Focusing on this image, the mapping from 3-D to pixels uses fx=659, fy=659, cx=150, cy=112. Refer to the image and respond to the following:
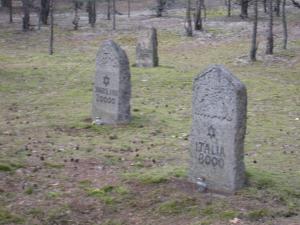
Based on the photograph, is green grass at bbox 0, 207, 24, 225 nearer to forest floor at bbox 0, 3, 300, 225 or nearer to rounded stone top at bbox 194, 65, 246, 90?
forest floor at bbox 0, 3, 300, 225

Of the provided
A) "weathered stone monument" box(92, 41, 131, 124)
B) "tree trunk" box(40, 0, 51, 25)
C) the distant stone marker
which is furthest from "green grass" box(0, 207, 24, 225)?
"tree trunk" box(40, 0, 51, 25)

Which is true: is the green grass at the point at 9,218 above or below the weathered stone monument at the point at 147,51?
below

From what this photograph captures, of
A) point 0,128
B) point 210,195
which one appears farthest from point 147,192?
point 0,128

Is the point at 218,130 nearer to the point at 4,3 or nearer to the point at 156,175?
the point at 156,175

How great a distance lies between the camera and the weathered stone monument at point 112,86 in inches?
488

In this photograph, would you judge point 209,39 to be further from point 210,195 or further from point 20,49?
point 210,195

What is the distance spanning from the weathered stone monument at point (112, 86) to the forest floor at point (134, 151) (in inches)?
12.8

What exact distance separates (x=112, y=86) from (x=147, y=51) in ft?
28.4

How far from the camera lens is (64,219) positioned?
7.45 metres

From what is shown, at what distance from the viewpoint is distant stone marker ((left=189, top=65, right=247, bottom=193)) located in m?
8.02

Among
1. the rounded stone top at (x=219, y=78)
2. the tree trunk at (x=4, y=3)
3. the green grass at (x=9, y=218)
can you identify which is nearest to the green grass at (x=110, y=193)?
the green grass at (x=9, y=218)

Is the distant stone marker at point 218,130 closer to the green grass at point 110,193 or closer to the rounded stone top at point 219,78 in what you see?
the rounded stone top at point 219,78

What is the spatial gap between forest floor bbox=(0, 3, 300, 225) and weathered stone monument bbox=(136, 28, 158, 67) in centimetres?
57

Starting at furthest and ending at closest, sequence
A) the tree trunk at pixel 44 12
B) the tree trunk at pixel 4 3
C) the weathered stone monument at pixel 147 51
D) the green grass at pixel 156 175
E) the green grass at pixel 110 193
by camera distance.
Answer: the tree trunk at pixel 4 3
the tree trunk at pixel 44 12
the weathered stone monument at pixel 147 51
the green grass at pixel 156 175
the green grass at pixel 110 193
